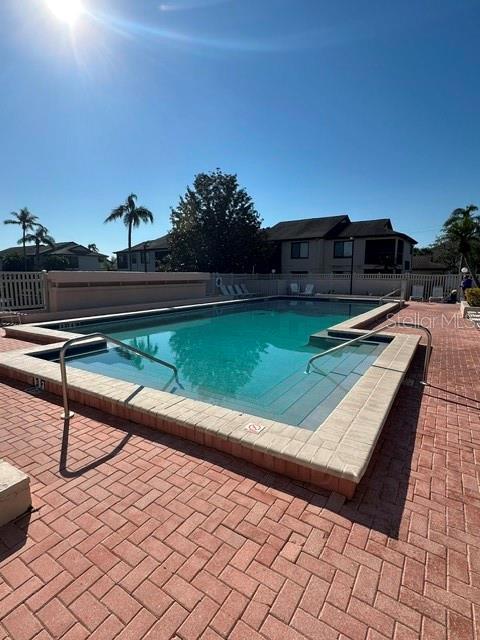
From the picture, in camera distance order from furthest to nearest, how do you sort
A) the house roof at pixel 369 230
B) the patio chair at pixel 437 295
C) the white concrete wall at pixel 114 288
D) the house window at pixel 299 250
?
the house window at pixel 299 250
the house roof at pixel 369 230
the patio chair at pixel 437 295
the white concrete wall at pixel 114 288

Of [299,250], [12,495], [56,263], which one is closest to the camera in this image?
[12,495]

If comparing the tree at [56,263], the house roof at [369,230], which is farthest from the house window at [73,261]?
the house roof at [369,230]

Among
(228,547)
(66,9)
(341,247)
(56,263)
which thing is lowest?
(228,547)

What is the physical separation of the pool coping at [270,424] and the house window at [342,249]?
983 inches

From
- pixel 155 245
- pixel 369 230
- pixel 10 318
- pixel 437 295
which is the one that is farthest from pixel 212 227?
pixel 155 245

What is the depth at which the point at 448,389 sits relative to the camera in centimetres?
485

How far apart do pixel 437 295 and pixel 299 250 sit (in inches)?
526

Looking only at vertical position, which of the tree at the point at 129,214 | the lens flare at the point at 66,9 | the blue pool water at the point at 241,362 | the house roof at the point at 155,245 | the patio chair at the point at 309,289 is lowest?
the blue pool water at the point at 241,362

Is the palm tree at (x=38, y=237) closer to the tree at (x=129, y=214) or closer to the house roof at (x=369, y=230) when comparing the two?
the tree at (x=129, y=214)

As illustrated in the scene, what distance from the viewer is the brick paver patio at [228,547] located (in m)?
1.56

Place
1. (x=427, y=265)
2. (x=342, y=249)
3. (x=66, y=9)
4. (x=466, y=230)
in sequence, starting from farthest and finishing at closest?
(x=427, y=265), (x=342, y=249), (x=466, y=230), (x=66, y=9)

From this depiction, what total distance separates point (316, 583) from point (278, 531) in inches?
16.1

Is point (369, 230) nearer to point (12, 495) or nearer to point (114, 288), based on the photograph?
point (114, 288)

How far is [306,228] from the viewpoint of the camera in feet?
100
